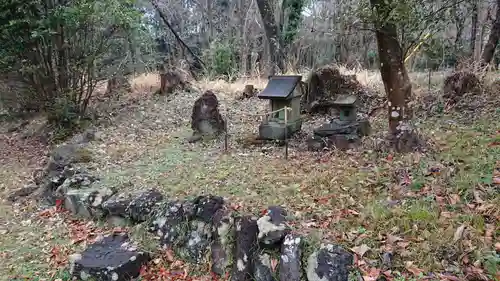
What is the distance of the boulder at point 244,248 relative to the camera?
112 inches

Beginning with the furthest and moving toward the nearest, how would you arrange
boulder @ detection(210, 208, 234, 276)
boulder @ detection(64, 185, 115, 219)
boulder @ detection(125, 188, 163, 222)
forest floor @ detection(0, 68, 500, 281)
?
boulder @ detection(64, 185, 115, 219), boulder @ detection(125, 188, 163, 222), boulder @ detection(210, 208, 234, 276), forest floor @ detection(0, 68, 500, 281)

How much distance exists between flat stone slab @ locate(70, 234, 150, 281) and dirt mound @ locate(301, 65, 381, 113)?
4.15m

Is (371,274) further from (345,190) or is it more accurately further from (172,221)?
(172,221)

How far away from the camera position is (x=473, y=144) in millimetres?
3535

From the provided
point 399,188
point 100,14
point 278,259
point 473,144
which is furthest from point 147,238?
point 100,14

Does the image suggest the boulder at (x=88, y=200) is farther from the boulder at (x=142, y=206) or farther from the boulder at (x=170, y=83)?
the boulder at (x=170, y=83)

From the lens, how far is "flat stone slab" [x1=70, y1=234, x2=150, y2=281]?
303cm

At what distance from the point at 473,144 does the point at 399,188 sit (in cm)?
107

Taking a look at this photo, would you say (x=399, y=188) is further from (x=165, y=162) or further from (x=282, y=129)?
(x=165, y=162)

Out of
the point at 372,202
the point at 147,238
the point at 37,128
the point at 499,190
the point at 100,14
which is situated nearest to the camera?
the point at 499,190

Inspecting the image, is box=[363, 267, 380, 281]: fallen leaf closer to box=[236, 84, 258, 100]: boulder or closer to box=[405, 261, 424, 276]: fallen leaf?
box=[405, 261, 424, 276]: fallen leaf

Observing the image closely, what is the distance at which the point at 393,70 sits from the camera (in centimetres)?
374

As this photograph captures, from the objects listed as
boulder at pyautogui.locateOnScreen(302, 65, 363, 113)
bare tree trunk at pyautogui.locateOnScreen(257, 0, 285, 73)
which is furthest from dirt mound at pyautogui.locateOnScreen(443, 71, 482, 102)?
bare tree trunk at pyautogui.locateOnScreen(257, 0, 285, 73)

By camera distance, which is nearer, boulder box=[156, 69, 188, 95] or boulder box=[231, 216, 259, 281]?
boulder box=[231, 216, 259, 281]
